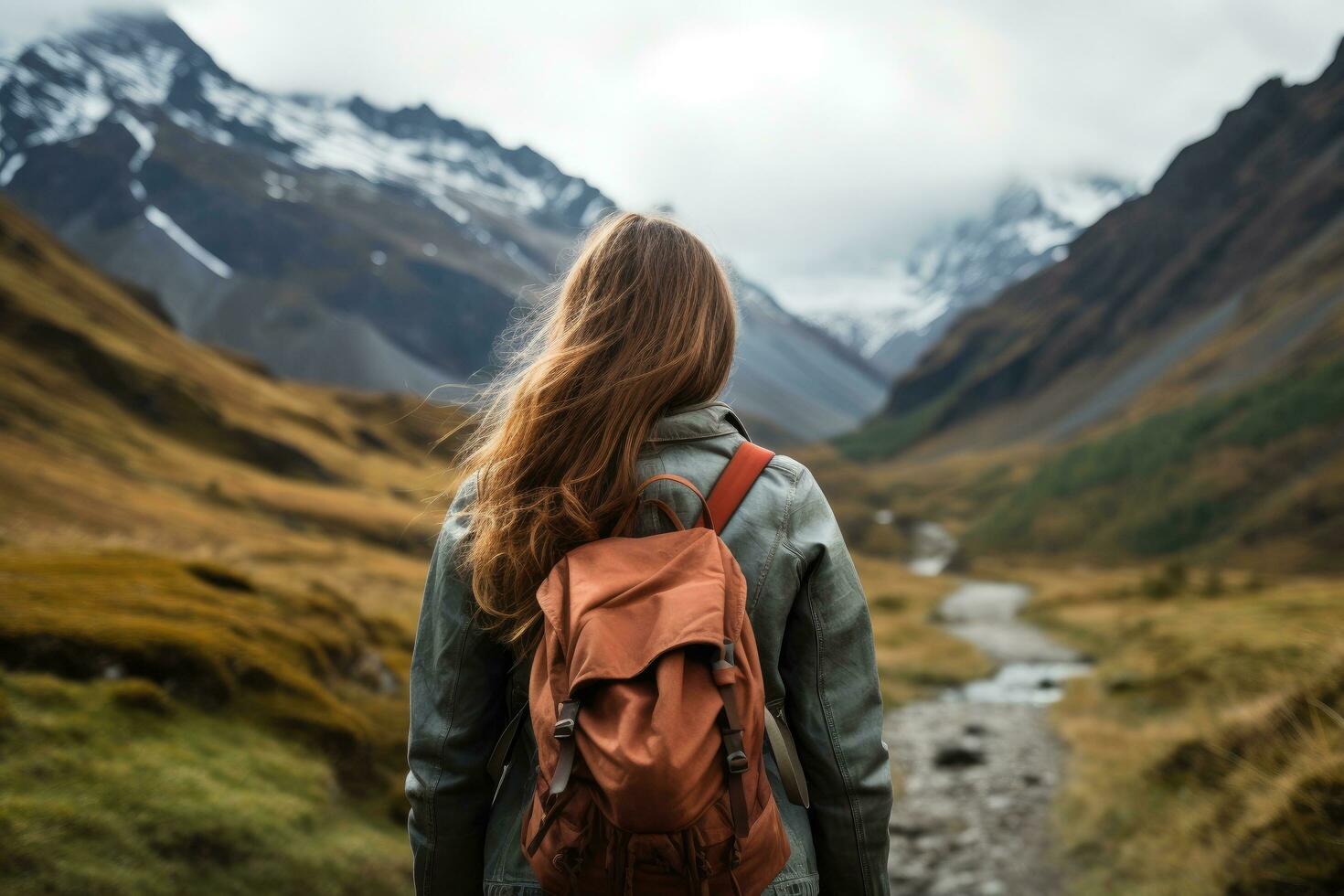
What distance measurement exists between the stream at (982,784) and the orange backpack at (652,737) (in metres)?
10.5

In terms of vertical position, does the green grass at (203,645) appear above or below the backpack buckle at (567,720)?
below

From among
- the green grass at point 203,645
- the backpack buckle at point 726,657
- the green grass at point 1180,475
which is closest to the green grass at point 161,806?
the green grass at point 203,645

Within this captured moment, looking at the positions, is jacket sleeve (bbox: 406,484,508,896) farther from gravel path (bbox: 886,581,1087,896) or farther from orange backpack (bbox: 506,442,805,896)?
gravel path (bbox: 886,581,1087,896)

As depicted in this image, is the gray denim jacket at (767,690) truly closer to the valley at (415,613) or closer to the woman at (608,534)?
the woman at (608,534)

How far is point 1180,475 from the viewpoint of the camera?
267 ft

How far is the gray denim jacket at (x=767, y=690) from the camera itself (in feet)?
10.3

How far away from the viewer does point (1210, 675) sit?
68.0 feet

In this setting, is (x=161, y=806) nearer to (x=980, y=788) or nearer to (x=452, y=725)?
(x=452, y=725)

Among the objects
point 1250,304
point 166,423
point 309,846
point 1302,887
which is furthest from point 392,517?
point 1250,304

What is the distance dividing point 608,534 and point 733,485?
0.46 metres

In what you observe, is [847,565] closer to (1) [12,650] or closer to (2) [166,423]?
(1) [12,650]

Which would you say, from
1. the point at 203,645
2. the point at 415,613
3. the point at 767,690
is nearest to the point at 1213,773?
the point at 767,690

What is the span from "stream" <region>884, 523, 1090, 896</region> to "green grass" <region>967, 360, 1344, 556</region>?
4835 centimetres

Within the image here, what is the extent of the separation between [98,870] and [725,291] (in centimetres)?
646
